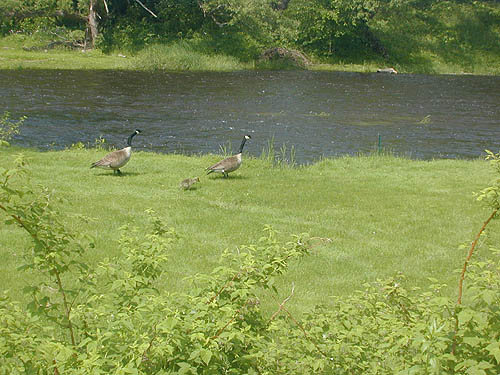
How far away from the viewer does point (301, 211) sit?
41.2 feet

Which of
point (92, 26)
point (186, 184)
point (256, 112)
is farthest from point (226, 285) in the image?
point (92, 26)

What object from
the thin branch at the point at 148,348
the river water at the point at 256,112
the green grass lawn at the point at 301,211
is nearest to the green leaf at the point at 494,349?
the thin branch at the point at 148,348

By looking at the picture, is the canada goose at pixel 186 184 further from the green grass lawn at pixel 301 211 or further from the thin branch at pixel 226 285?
the thin branch at pixel 226 285

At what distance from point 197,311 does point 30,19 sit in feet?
177

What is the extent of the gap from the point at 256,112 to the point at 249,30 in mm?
24941

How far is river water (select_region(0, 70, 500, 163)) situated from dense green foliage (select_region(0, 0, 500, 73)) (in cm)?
873

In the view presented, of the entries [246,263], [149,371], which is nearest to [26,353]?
[149,371]

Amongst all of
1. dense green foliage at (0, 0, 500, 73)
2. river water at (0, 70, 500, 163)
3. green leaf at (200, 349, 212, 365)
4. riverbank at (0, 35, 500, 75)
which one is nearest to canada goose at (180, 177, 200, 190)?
river water at (0, 70, 500, 163)

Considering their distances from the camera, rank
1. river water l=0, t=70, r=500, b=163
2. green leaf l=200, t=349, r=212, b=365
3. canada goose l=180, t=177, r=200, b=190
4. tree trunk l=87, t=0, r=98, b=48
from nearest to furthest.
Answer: green leaf l=200, t=349, r=212, b=365 → canada goose l=180, t=177, r=200, b=190 → river water l=0, t=70, r=500, b=163 → tree trunk l=87, t=0, r=98, b=48

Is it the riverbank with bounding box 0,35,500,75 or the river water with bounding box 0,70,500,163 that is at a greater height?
the riverbank with bounding box 0,35,500,75

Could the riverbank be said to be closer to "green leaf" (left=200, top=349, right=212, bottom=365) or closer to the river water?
the river water

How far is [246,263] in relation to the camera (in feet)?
14.5

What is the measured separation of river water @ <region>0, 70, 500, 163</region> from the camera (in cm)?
2272

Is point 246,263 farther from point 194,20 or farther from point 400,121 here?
point 194,20
